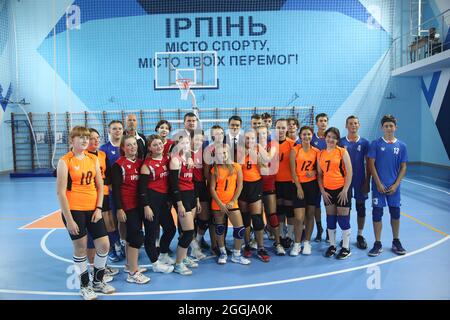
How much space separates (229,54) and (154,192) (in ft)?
33.7

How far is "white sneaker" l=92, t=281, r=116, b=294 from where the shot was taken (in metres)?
3.64

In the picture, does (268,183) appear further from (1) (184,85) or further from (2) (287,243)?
(1) (184,85)

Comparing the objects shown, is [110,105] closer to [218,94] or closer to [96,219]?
[218,94]

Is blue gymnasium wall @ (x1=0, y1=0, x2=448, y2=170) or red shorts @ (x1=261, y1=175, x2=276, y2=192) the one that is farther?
blue gymnasium wall @ (x1=0, y1=0, x2=448, y2=170)

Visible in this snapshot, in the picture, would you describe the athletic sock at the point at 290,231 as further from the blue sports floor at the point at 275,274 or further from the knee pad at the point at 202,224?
the knee pad at the point at 202,224

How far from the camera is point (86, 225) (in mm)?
3498

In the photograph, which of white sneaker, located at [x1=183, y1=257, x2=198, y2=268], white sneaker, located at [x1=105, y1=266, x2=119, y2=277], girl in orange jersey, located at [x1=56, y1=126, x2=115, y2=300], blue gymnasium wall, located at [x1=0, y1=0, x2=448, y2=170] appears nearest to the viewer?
girl in orange jersey, located at [x1=56, y1=126, x2=115, y2=300]

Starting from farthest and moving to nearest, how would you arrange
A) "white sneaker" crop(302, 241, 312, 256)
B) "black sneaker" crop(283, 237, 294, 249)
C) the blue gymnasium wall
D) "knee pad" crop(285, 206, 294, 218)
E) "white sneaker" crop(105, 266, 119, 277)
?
the blue gymnasium wall, "black sneaker" crop(283, 237, 294, 249), "knee pad" crop(285, 206, 294, 218), "white sneaker" crop(302, 241, 312, 256), "white sneaker" crop(105, 266, 119, 277)

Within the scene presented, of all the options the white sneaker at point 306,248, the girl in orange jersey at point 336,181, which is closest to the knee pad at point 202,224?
the white sneaker at point 306,248

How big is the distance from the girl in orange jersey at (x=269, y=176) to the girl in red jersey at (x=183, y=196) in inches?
36.4

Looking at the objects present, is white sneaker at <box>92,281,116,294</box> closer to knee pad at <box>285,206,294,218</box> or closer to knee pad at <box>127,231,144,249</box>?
knee pad at <box>127,231,144,249</box>

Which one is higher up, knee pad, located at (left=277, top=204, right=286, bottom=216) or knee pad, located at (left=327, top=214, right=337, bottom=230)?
knee pad, located at (left=277, top=204, right=286, bottom=216)

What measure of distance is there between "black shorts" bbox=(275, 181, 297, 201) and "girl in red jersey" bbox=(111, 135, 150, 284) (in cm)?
193

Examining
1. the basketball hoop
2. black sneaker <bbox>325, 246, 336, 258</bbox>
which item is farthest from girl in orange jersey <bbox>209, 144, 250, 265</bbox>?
the basketball hoop
